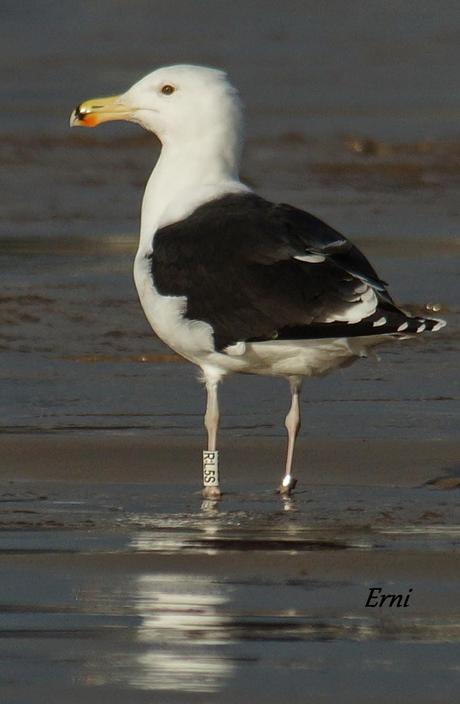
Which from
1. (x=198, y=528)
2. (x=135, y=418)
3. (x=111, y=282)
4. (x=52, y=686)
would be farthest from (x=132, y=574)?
(x=111, y=282)

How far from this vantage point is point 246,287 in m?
7.52

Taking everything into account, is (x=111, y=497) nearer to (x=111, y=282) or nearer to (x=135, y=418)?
(x=135, y=418)

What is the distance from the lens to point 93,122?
8961 mm

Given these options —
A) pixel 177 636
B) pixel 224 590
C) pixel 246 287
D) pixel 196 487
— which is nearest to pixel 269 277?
pixel 246 287

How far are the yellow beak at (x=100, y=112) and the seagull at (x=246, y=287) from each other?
0.58 m

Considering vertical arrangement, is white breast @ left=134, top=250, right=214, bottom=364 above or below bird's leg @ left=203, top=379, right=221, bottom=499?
above

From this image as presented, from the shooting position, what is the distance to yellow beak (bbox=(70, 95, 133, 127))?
883 cm

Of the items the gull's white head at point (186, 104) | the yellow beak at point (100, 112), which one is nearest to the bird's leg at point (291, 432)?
the gull's white head at point (186, 104)

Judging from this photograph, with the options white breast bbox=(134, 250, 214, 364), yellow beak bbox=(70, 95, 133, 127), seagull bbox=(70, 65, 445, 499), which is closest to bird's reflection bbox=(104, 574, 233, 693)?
seagull bbox=(70, 65, 445, 499)

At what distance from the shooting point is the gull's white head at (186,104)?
8.44 m

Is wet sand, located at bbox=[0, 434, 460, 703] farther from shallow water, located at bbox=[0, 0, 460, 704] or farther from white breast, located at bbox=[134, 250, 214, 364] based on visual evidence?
white breast, located at bbox=[134, 250, 214, 364]

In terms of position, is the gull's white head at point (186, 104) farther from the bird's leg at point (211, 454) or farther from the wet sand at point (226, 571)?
the wet sand at point (226, 571)

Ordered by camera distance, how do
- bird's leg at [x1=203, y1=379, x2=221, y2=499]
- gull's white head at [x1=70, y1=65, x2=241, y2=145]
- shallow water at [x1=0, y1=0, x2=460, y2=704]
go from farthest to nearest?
gull's white head at [x1=70, y1=65, x2=241, y2=145], bird's leg at [x1=203, y1=379, x2=221, y2=499], shallow water at [x1=0, y1=0, x2=460, y2=704]

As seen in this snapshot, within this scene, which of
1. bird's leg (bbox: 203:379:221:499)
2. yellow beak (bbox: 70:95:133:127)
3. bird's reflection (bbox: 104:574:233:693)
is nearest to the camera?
bird's reflection (bbox: 104:574:233:693)
